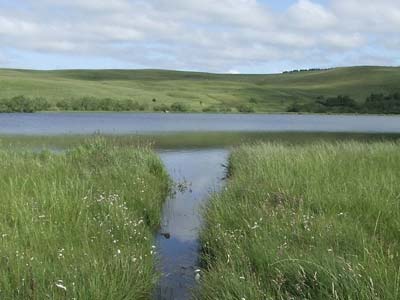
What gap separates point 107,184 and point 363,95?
488ft

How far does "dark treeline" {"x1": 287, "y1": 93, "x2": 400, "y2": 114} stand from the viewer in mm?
126562

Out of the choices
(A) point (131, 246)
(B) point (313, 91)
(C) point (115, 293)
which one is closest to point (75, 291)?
(C) point (115, 293)

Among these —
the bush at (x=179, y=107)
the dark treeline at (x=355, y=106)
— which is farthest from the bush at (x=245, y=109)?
the bush at (x=179, y=107)

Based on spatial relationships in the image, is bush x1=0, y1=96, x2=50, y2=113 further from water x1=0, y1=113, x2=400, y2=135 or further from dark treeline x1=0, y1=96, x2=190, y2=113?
water x1=0, y1=113, x2=400, y2=135

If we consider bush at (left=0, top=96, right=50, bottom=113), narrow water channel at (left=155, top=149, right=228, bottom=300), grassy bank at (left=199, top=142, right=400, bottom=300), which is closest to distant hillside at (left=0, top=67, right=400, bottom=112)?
bush at (left=0, top=96, right=50, bottom=113)

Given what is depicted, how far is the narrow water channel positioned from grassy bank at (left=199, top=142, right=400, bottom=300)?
48cm

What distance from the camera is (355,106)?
430 ft

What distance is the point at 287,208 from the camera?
358 inches

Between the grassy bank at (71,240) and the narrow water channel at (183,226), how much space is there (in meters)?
0.44

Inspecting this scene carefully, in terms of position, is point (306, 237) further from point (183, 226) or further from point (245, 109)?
point (245, 109)

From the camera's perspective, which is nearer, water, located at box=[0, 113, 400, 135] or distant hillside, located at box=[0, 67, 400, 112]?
water, located at box=[0, 113, 400, 135]

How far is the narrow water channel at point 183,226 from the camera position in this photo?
7.89 meters

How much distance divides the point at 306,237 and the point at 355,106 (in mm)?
129676

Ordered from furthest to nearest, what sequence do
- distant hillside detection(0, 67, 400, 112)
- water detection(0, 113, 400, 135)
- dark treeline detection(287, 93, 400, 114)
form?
dark treeline detection(287, 93, 400, 114)
distant hillside detection(0, 67, 400, 112)
water detection(0, 113, 400, 135)
